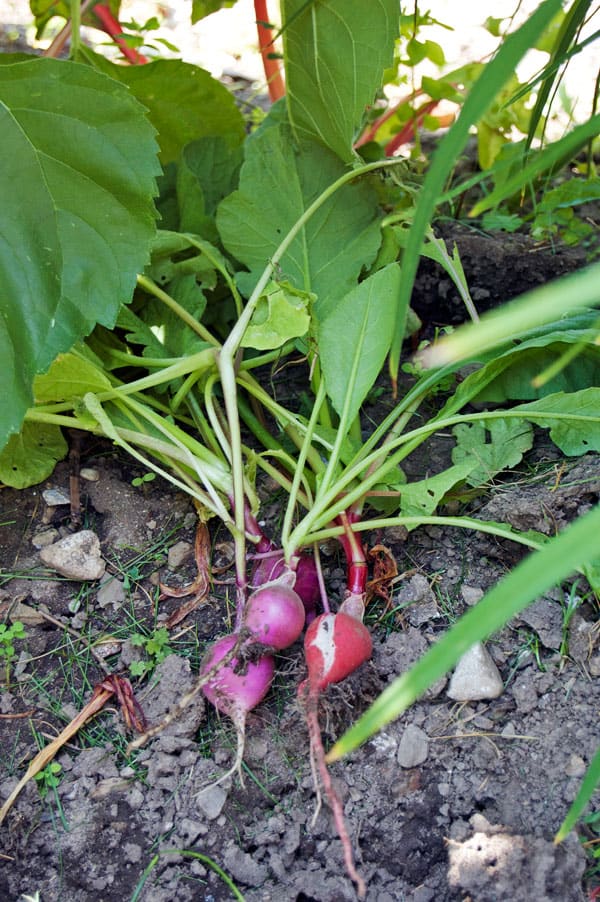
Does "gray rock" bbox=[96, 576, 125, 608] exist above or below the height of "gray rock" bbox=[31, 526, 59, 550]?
below

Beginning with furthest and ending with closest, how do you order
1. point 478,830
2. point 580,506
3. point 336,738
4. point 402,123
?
1. point 402,123
2. point 580,506
3. point 336,738
4. point 478,830

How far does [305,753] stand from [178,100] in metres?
1.22

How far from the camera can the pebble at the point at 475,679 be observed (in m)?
1.03

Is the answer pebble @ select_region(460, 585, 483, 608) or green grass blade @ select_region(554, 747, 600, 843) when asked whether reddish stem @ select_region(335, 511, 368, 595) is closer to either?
Result: pebble @ select_region(460, 585, 483, 608)

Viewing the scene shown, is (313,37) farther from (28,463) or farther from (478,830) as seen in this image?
(478,830)

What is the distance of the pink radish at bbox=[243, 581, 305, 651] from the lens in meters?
1.06

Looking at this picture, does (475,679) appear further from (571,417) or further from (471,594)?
(571,417)

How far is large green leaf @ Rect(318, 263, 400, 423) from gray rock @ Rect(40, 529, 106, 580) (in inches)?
17.0

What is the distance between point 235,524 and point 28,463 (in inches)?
14.9

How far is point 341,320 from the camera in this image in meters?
1.25

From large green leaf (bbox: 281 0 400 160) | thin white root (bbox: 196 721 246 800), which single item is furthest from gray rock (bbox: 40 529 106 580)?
large green leaf (bbox: 281 0 400 160)

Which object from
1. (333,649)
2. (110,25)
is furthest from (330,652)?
(110,25)

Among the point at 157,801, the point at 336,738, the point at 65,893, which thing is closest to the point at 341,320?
the point at 336,738

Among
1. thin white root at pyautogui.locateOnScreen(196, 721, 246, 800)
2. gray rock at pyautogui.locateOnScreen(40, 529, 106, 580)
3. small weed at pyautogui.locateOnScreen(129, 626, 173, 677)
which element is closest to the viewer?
thin white root at pyautogui.locateOnScreen(196, 721, 246, 800)
